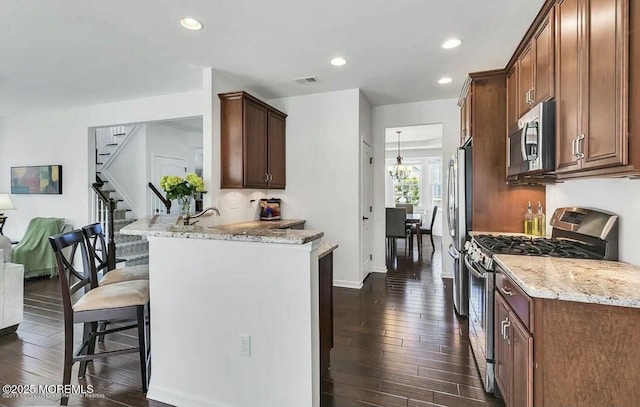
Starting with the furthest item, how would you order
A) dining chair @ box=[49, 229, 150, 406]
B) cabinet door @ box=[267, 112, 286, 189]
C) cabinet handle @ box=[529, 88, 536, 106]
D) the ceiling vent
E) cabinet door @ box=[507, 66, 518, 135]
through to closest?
cabinet door @ box=[267, 112, 286, 189], the ceiling vent, cabinet door @ box=[507, 66, 518, 135], cabinet handle @ box=[529, 88, 536, 106], dining chair @ box=[49, 229, 150, 406]

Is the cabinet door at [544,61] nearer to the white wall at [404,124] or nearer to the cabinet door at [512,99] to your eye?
the cabinet door at [512,99]

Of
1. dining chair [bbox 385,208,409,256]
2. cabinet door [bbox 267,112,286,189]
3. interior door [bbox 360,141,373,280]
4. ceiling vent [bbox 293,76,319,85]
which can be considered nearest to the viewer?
ceiling vent [bbox 293,76,319,85]

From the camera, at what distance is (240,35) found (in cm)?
282

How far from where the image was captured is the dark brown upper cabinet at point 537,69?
2062mm

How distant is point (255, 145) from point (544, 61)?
2.97m

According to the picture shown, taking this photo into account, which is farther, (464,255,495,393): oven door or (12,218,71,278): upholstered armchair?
(12,218,71,278): upholstered armchair

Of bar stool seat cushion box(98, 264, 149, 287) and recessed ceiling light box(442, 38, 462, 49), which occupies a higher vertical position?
recessed ceiling light box(442, 38, 462, 49)

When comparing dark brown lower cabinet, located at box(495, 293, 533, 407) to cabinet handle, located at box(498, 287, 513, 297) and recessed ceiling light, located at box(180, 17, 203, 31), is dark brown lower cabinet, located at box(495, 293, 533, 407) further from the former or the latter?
recessed ceiling light, located at box(180, 17, 203, 31)

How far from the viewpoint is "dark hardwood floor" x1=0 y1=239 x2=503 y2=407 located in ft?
6.67

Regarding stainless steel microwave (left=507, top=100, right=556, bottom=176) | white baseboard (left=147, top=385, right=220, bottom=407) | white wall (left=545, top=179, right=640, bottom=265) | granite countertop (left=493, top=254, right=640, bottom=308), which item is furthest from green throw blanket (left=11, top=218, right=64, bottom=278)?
white wall (left=545, top=179, right=640, bottom=265)

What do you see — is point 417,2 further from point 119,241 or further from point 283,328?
point 119,241

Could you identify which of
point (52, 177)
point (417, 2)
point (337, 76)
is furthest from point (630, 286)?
point (52, 177)

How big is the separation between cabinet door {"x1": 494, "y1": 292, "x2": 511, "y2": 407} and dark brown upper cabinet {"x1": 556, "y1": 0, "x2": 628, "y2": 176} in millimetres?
879

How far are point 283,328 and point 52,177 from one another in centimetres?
572
